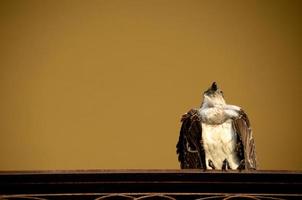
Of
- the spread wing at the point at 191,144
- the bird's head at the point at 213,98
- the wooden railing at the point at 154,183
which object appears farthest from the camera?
the bird's head at the point at 213,98

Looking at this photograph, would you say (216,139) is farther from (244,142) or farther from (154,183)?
(154,183)

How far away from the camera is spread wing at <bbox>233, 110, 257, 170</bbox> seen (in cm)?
296

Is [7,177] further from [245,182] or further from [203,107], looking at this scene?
[203,107]

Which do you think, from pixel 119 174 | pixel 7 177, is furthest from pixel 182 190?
pixel 7 177

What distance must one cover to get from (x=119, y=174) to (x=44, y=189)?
262mm

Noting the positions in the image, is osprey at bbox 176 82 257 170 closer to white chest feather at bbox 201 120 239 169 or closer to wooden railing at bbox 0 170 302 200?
white chest feather at bbox 201 120 239 169

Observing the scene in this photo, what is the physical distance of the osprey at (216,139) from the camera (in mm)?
2971

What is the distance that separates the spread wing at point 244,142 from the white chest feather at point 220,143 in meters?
0.03

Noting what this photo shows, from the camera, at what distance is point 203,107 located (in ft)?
10.6

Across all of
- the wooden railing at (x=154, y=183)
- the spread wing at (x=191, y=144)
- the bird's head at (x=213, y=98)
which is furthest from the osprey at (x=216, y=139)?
the wooden railing at (x=154, y=183)

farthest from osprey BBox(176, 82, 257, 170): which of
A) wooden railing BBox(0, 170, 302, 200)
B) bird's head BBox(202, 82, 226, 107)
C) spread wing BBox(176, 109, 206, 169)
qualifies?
wooden railing BBox(0, 170, 302, 200)

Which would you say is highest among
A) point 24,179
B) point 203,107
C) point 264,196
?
point 203,107

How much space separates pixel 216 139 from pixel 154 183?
3.89 feet

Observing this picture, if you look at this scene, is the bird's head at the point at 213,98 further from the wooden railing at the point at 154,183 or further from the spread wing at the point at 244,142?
the wooden railing at the point at 154,183
